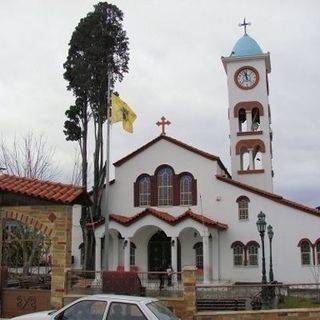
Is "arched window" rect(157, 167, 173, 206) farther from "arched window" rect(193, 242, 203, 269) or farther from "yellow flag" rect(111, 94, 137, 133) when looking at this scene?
"yellow flag" rect(111, 94, 137, 133)

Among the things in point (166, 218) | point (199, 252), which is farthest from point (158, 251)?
point (166, 218)

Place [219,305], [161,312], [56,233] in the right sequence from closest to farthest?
[161,312]
[56,233]
[219,305]

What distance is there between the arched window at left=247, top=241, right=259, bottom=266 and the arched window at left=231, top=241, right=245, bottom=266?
38 centimetres

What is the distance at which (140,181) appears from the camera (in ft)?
110

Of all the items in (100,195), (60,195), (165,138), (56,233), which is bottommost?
(56,233)

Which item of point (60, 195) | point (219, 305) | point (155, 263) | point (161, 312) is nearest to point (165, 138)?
point (155, 263)

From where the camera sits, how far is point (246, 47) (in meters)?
38.4

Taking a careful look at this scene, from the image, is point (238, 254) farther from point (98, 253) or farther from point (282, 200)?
point (98, 253)

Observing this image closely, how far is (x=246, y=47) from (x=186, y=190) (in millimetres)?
12441

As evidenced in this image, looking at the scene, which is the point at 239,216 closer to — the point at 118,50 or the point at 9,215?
the point at 118,50

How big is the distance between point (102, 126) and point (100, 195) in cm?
439

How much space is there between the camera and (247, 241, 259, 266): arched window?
30758mm

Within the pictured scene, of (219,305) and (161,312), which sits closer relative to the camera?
(161,312)

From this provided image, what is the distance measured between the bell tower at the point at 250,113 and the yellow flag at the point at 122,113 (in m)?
12.8
